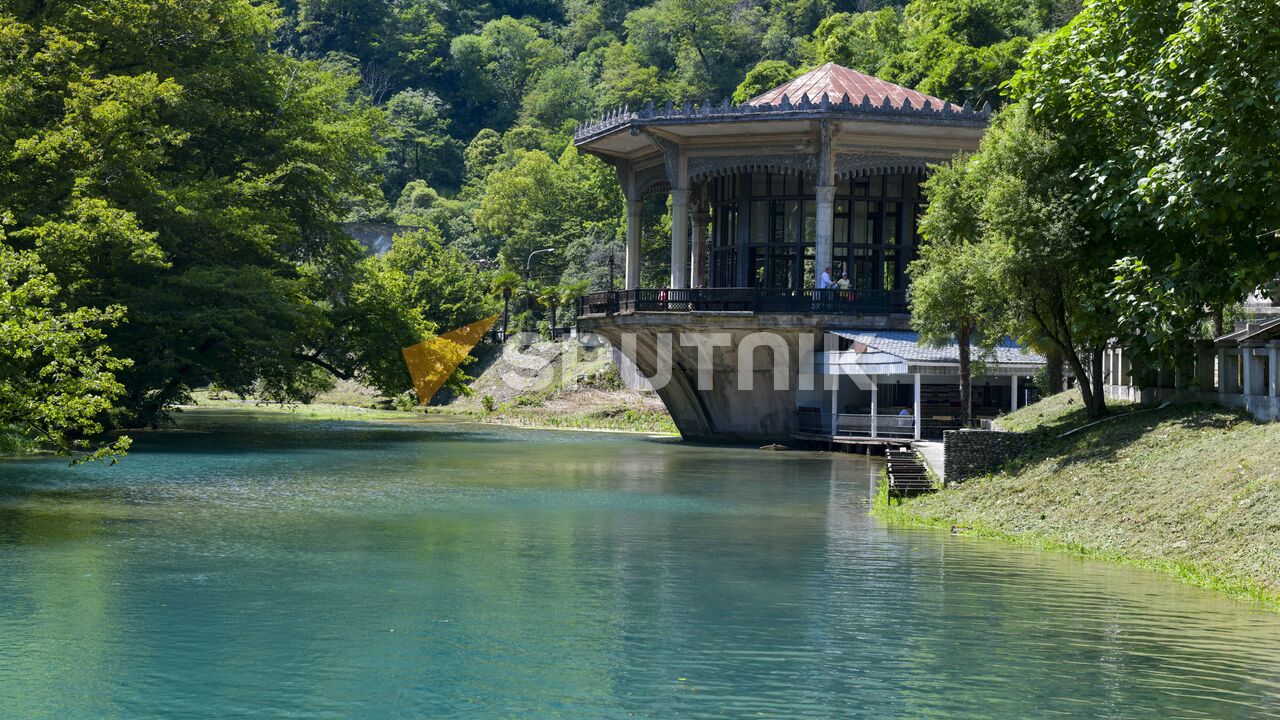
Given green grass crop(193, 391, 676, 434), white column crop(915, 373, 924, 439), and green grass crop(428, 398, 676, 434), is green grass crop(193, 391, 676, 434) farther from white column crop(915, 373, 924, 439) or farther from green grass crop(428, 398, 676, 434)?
white column crop(915, 373, 924, 439)

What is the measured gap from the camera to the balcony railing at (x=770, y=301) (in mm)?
48875


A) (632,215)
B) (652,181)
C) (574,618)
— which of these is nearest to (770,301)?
(652,181)

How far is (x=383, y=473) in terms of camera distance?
3706 cm

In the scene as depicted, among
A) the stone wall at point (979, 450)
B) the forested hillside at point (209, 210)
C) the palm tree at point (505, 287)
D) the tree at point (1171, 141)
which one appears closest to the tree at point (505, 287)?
the palm tree at point (505, 287)

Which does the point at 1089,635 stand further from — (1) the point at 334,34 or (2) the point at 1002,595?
(1) the point at 334,34

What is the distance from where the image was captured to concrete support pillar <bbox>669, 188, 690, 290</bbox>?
52406mm

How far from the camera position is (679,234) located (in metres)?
53.2

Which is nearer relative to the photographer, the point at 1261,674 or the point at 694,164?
the point at 1261,674

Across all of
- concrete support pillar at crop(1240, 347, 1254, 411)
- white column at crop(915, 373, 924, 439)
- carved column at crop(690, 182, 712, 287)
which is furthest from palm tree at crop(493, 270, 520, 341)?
concrete support pillar at crop(1240, 347, 1254, 411)

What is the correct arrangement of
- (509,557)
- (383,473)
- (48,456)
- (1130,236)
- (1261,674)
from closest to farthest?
(1261,674), (509,557), (1130,236), (383,473), (48,456)

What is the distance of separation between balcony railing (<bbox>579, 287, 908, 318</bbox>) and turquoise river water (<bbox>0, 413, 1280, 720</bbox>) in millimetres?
19820

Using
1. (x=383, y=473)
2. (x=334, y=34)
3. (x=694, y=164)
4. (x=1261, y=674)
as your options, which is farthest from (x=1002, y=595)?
(x=334, y=34)

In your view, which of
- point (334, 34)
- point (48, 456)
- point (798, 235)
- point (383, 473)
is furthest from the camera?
point (334, 34)

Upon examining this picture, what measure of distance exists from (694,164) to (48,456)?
24358mm
